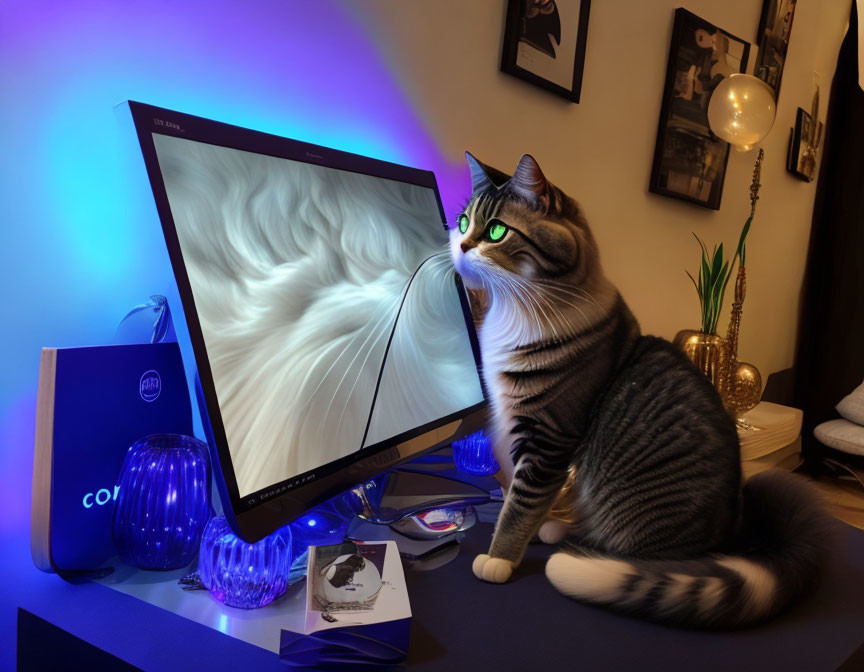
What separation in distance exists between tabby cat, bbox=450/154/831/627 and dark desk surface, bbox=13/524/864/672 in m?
0.05

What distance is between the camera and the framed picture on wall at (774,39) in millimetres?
2145

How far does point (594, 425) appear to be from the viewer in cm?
85

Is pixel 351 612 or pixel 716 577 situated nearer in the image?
pixel 351 612

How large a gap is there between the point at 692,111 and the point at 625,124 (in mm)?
365

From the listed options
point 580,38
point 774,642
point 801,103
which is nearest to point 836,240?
point 801,103

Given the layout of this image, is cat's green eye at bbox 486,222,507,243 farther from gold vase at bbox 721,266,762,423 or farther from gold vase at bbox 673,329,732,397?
gold vase at bbox 721,266,762,423

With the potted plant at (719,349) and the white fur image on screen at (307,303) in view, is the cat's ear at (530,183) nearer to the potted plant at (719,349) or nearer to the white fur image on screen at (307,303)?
the white fur image on screen at (307,303)

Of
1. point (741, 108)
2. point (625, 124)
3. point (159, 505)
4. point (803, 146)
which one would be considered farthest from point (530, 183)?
point (803, 146)

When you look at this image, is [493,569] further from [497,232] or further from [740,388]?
[740,388]

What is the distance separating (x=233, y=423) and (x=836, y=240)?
3.36 metres

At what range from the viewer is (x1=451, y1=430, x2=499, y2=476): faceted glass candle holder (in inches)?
42.6

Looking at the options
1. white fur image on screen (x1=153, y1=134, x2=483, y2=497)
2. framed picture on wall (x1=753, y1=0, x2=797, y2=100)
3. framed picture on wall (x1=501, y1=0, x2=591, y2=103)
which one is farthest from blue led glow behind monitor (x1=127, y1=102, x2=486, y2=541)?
framed picture on wall (x1=753, y1=0, x2=797, y2=100)

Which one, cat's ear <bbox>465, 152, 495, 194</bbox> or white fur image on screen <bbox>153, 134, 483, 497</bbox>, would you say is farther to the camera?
cat's ear <bbox>465, 152, 495, 194</bbox>

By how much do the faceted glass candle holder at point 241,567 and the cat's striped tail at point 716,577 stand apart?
316mm
